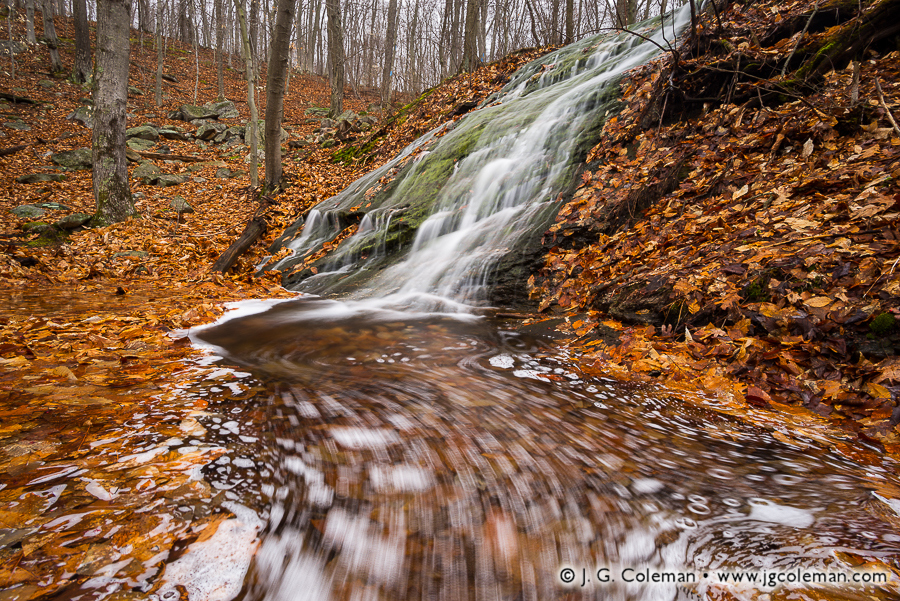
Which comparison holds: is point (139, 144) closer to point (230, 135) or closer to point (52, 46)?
point (230, 135)

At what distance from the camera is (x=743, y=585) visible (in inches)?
43.6

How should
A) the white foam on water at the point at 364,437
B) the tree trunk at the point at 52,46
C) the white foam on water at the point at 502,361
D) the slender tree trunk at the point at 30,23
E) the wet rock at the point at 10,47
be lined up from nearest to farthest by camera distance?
the white foam on water at the point at 364,437 → the white foam on water at the point at 502,361 → the wet rock at the point at 10,47 → the tree trunk at the point at 52,46 → the slender tree trunk at the point at 30,23

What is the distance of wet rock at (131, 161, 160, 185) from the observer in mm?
12406

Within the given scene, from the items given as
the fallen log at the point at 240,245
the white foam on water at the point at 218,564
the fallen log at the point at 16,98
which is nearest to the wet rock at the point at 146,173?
the fallen log at the point at 240,245

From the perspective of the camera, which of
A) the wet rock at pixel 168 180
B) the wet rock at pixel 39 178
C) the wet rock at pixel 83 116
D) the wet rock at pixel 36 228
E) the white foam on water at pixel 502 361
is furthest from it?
the wet rock at pixel 83 116

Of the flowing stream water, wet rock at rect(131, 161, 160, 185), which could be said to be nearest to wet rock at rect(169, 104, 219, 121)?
wet rock at rect(131, 161, 160, 185)

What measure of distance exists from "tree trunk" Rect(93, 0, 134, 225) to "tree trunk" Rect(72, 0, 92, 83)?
571 inches

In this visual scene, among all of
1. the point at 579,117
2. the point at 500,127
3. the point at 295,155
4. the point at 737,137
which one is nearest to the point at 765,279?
the point at 737,137

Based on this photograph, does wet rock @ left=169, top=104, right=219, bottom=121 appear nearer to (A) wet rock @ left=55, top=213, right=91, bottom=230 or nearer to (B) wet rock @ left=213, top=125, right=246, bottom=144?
(B) wet rock @ left=213, top=125, right=246, bottom=144

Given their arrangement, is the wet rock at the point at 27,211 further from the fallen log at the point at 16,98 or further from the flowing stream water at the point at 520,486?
the fallen log at the point at 16,98

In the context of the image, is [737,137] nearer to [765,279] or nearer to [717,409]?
[765,279]

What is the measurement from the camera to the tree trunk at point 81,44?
17.7m

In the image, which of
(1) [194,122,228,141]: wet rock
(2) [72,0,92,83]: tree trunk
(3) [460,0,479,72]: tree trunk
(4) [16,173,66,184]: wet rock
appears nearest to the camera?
(4) [16,173,66,184]: wet rock

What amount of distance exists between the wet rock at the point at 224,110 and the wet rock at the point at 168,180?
820cm
